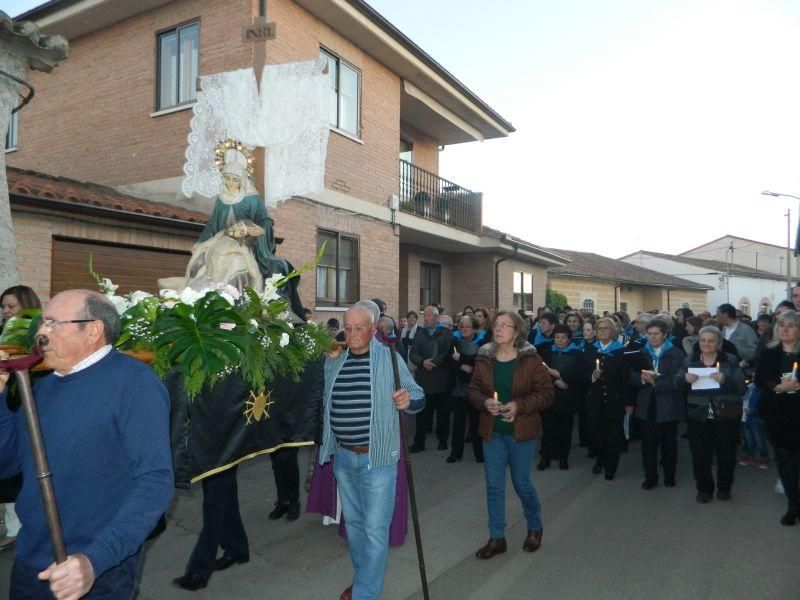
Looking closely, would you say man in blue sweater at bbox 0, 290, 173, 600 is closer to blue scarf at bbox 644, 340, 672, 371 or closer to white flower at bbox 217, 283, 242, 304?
white flower at bbox 217, 283, 242, 304

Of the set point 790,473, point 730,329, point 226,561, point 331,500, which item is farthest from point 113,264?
point 730,329

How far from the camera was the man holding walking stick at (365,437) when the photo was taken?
370 centimetres

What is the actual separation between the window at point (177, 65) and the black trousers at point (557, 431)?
27.9 feet

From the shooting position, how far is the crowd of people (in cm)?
220

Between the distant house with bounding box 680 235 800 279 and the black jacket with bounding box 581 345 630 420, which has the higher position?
the distant house with bounding box 680 235 800 279

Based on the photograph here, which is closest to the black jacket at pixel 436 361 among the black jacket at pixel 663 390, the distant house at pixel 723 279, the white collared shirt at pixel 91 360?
the black jacket at pixel 663 390

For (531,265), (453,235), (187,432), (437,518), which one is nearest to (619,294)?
(531,265)

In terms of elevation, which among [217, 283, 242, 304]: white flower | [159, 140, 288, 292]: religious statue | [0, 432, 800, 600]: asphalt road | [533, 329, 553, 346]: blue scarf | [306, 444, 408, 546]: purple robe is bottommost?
[0, 432, 800, 600]: asphalt road

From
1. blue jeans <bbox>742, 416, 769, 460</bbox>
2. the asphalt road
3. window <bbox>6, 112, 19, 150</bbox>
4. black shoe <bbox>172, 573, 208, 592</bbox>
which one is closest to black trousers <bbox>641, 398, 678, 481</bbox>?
the asphalt road

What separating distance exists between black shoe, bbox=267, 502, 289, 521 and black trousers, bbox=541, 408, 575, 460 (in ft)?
11.0

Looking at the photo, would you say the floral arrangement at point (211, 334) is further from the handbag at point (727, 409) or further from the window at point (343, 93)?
the window at point (343, 93)

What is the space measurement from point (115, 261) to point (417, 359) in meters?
4.72

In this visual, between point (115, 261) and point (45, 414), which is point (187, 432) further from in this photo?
→ point (115, 261)

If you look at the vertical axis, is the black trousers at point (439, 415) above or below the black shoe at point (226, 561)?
above
